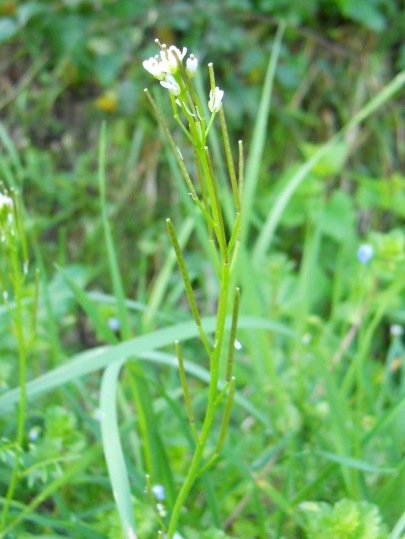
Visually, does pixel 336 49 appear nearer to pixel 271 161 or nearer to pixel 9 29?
pixel 271 161

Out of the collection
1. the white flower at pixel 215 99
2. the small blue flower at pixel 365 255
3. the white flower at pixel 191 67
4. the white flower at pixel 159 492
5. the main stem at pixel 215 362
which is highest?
the white flower at pixel 191 67

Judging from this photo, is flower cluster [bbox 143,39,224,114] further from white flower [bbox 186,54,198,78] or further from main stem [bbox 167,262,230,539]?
main stem [bbox 167,262,230,539]

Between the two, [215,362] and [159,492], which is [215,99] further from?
[159,492]

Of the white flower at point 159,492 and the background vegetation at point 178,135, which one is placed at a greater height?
the background vegetation at point 178,135

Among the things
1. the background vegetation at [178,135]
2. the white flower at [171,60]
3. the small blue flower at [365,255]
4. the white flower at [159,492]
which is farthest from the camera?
the background vegetation at [178,135]

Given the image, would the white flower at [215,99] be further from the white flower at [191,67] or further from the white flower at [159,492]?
the white flower at [159,492]

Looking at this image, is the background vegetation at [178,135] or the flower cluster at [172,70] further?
the background vegetation at [178,135]

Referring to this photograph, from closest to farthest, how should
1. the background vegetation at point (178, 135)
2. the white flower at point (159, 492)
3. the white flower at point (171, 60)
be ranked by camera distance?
the white flower at point (171, 60) → the white flower at point (159, 492) → the background vegetation at point (178, 135)

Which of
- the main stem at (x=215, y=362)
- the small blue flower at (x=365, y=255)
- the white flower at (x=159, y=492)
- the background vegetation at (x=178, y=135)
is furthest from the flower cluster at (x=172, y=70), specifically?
the background vegetation at (x=178, y=135)

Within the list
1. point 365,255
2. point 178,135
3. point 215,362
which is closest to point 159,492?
point 215,362
